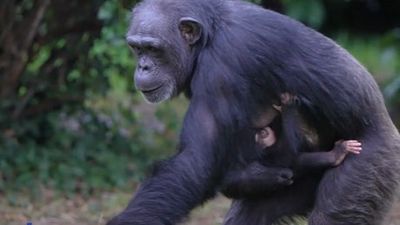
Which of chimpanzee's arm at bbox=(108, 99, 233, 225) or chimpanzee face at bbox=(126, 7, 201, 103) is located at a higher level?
chimpanzee face at bbox=(126, 7, 201, 103)

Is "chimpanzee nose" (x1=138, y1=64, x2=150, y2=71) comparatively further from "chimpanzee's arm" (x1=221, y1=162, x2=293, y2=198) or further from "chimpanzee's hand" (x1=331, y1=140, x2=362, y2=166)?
"chimpanzee's hand" (x1=331, y1=140, x2=362, y2=166)

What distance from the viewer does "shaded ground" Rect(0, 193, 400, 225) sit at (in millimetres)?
8008

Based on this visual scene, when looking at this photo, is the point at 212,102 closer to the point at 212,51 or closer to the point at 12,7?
the point at 212,51

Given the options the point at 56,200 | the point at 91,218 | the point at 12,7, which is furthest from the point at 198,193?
the point at 12,7

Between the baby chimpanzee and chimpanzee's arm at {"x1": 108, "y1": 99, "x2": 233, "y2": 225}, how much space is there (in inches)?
11.7

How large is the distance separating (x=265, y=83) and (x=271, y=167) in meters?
0.45

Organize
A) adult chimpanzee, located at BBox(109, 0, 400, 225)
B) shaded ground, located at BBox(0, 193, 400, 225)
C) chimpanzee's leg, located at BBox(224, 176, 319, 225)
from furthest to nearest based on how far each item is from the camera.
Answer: shaded ground, located at BBox(0, 193, 400, 225)
chimpanzee's leg, located at BBox(224, 176, 319, 225)
adult chimpanzee, located at BBox(109, 0, 400, 225)

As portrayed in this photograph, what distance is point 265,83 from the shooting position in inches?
220

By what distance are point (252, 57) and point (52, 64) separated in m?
4.49

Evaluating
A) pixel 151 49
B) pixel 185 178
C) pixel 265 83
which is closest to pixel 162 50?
pixel 151 49

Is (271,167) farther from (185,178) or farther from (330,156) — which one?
(185,178)

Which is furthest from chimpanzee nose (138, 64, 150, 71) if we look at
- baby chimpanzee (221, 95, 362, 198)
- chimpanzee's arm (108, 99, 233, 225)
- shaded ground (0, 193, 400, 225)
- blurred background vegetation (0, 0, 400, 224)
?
blurred background vegetation (0, 0, 400, 224)

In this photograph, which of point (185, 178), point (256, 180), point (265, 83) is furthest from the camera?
point (256, 180)

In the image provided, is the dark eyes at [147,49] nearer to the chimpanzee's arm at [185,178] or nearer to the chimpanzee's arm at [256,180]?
the chimpanzee's arm at [185,178]
